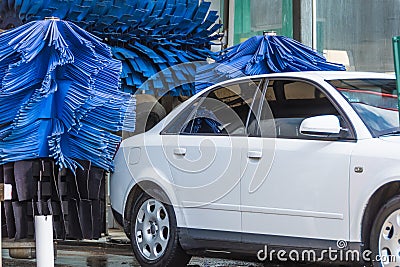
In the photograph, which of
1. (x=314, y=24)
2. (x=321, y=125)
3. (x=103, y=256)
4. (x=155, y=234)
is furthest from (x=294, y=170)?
(x=314, y=24)

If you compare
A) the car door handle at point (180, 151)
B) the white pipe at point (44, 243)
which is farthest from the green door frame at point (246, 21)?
the white pipe at point (44, 243)

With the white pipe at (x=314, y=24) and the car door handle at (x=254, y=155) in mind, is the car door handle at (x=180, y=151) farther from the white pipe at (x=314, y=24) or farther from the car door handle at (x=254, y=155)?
the white pipe at (x=314, y=24)

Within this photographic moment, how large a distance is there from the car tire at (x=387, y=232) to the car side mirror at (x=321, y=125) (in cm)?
72

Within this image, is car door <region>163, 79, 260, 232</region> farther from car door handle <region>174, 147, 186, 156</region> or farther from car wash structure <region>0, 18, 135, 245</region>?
car wash structure <region>0, 18, 135, 245</region>

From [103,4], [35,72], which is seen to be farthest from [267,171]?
[103,4]

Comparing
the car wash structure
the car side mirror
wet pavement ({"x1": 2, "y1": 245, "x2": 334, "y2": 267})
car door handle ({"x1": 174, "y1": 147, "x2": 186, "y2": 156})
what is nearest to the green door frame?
wet pavement ({"x1": 2, "y1": 245, "x2": 334, "y2": 267})

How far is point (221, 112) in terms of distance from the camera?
8320mm

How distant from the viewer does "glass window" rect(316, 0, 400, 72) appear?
1249cm

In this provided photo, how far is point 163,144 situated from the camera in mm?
8414

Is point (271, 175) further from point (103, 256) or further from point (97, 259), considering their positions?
point (103, 256)

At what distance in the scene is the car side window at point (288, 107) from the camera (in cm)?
752

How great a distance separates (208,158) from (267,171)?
0.72 meters

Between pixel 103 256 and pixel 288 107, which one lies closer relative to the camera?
pixel 288 107

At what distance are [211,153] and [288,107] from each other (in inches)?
29.4
